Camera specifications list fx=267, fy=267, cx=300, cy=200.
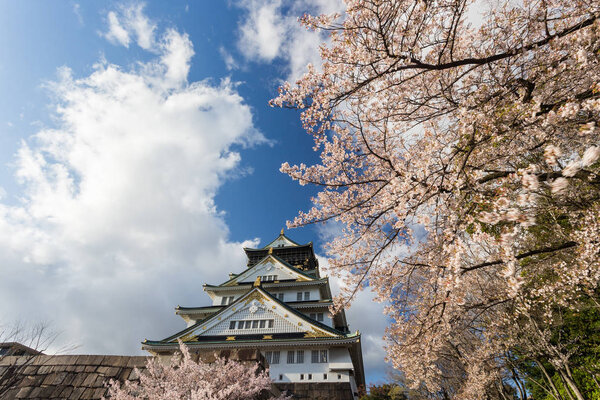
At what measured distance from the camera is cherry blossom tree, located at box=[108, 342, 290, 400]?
4.98m

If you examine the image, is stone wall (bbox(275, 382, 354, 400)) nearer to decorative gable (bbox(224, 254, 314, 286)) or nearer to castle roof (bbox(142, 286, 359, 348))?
castle roof (bbox(142, 286, 359, 348))

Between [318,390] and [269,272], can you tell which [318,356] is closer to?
[318,390]

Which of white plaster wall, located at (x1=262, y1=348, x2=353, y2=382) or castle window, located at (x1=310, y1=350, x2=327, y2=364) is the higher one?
castle window, located at (x1=310, y1=350, x2=327, y2=364)

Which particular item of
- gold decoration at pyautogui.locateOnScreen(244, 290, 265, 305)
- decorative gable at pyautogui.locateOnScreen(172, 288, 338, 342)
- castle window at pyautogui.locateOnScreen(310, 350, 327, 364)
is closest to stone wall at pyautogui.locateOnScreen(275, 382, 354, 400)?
castle window at pyautogui.locateOnScreen(310, 350, 327, 364)

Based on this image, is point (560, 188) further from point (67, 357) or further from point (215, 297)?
point (215, 297)

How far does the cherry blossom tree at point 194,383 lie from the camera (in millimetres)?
4980

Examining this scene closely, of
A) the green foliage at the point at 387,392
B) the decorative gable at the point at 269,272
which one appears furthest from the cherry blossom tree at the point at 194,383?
the decorative gable at the point at 269,272

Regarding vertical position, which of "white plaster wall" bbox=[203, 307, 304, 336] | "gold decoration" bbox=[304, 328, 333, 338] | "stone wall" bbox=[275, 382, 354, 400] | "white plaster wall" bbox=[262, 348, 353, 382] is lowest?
"stone wall" bbox=[275, 382, 354, 400]

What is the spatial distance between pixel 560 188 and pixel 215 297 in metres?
25.7

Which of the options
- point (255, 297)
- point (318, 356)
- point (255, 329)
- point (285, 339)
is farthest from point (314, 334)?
point (255, 297)

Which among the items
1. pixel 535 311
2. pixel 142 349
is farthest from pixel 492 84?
pixel 142 349

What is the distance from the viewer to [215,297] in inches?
957

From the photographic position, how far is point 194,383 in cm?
531

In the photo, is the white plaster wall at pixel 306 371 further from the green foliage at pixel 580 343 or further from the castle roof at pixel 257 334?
the green foliage at pixel 580 343
